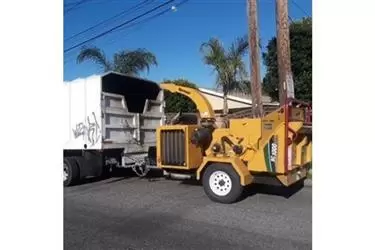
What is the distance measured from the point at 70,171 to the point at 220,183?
2905mm

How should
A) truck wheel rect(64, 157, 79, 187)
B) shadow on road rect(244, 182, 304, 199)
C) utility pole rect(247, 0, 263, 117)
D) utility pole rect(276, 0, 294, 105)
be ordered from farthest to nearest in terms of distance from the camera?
utility pole rect(247, 0, 263, 117) → truck wheel rect(64, 157, 79, 187) → utility pole rect(276, 0, 294, 105) → shadow on road rect(244, 182, 304, 199)

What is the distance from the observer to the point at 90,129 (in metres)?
6.83

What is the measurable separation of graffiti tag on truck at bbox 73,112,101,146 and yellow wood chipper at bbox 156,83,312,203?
1529mm

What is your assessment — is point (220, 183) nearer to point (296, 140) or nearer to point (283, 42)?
point (296, 140)

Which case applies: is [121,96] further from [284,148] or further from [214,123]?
[284,148]

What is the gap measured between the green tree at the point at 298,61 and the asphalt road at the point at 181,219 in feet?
5.10

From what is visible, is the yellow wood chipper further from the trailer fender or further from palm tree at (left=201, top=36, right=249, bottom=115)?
palm tree at (left=201, top=36, right=249, bottom=115)

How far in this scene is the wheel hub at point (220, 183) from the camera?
5.38 m

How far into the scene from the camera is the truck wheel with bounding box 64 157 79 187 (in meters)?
6.91

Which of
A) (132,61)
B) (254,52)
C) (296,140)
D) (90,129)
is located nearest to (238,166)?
(296,140)

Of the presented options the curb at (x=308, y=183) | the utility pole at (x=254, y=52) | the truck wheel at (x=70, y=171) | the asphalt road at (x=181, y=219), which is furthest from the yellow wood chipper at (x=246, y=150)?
the utility pole at (x=254, y=52)

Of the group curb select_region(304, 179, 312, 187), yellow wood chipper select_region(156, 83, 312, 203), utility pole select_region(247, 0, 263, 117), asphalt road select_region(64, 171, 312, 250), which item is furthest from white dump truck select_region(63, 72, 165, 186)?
curb select_region(304, 179, 312, 187)
